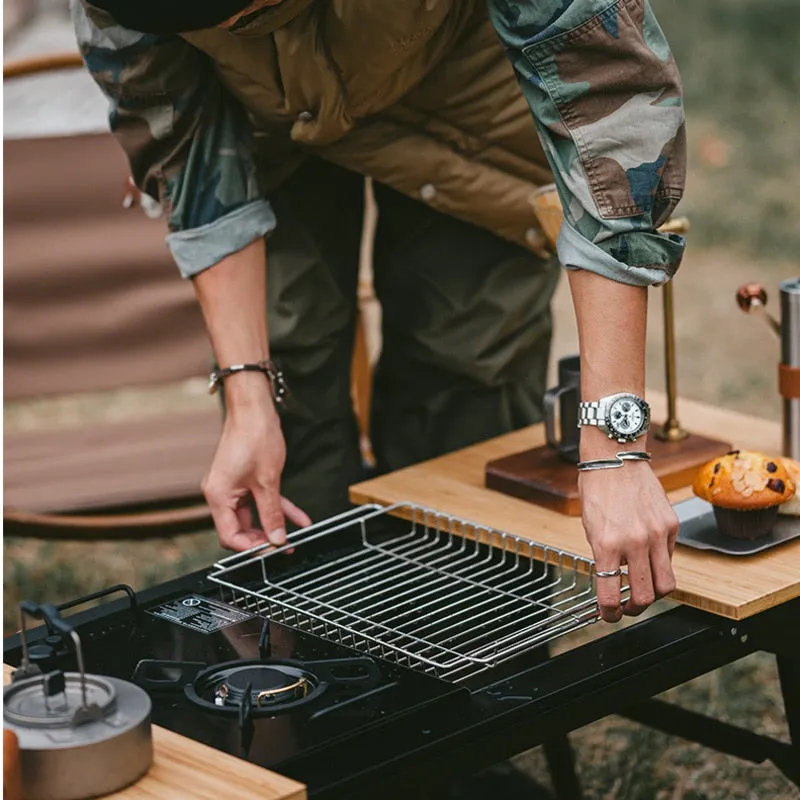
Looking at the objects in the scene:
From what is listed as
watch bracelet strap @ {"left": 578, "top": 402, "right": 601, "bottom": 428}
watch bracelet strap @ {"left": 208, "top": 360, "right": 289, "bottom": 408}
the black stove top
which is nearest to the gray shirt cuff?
watch bracelet strap @ {"left": 208, "top": 360, "right": 289, "bottom": 408}

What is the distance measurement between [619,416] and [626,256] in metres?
0.17

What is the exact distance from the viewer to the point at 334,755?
142 cm

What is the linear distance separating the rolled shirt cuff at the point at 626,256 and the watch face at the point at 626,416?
0.42 ft

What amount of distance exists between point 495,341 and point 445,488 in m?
0.37

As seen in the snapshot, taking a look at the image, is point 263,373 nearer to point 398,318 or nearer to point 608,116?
point 398,318

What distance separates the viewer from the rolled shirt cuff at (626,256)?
1.66m

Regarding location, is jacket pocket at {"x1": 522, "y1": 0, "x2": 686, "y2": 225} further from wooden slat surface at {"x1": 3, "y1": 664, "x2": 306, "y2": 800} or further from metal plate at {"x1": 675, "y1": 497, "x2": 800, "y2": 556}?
wooden slat surface at {"x1": 3, "y1": 664, "x2": 306, "y2": 800}

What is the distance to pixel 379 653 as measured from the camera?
1688mm

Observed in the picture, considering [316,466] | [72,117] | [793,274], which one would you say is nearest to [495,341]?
[316,466]

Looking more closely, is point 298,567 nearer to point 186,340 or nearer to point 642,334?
point 642,334

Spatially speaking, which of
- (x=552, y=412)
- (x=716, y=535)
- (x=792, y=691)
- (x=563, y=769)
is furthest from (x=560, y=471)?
(x=563, y=769)

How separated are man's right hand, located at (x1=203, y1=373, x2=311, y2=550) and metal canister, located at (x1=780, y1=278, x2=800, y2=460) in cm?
71

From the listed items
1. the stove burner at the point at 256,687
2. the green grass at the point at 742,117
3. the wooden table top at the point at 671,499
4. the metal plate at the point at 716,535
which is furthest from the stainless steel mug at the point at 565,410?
the green grass at the point at 742,117

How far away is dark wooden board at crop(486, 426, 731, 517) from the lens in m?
2.08
